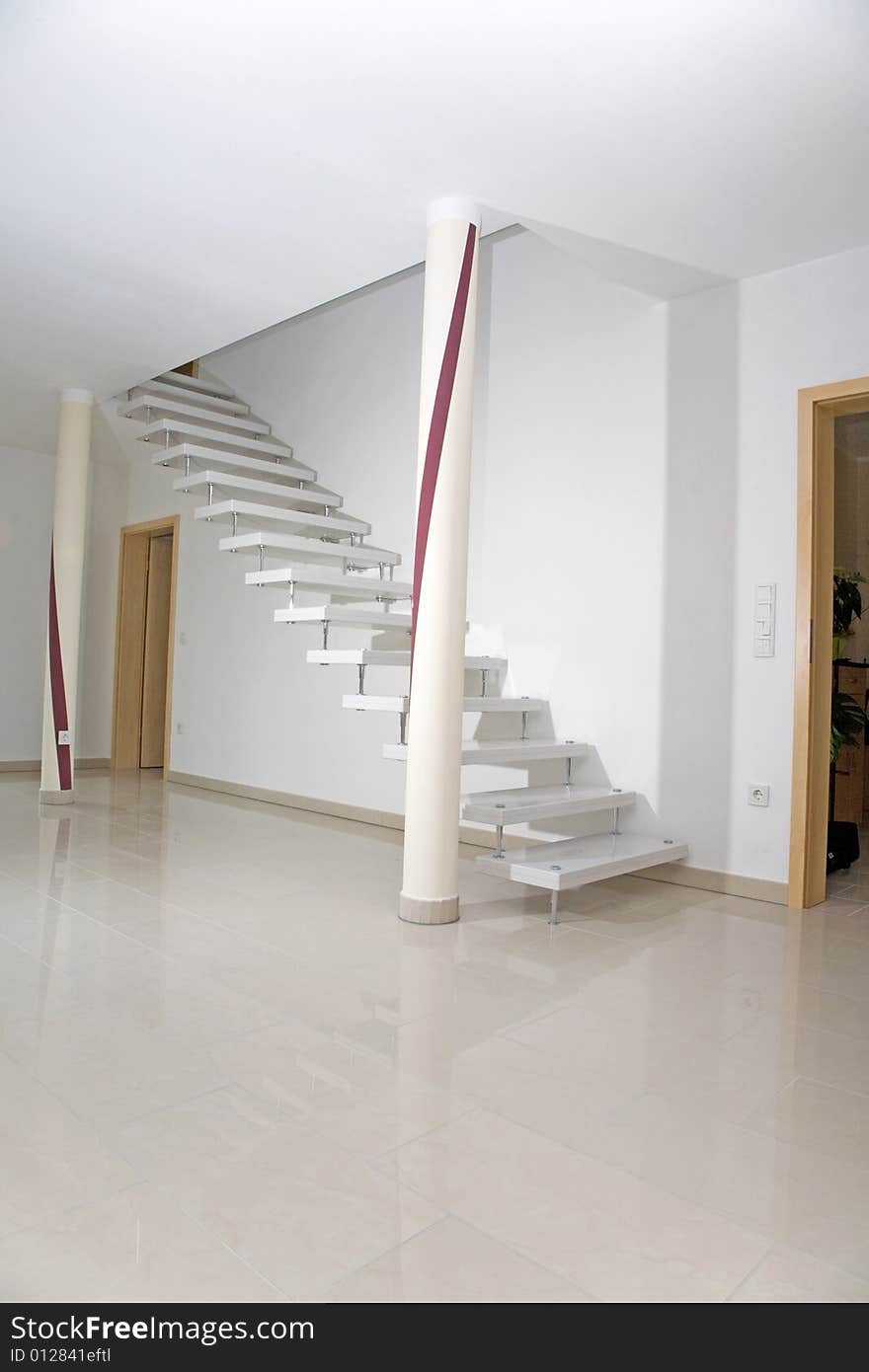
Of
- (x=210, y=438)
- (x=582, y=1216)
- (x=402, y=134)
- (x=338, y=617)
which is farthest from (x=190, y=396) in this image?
(x=582, y=1216)

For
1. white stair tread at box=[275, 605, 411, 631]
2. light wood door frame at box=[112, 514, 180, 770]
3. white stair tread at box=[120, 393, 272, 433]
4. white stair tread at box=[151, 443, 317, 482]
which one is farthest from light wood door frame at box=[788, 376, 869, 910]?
light wood door frame at box=[112, 514, 180, 770]

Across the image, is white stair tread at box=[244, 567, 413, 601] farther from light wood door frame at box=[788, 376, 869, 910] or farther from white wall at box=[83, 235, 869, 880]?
light wood door frame at box=[788, 376, 869, 910]

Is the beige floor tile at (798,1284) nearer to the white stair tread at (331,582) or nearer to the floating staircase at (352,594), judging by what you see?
the floating staircase at (352,594)

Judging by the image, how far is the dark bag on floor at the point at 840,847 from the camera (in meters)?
4.84

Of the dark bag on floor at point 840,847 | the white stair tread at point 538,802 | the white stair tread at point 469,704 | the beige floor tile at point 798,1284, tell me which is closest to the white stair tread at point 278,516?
the white stair tread at point 469,704

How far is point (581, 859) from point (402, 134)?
274 centimetres

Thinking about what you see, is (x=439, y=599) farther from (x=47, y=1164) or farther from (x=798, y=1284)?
(x=798, y=1284)

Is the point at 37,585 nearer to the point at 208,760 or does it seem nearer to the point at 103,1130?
the point at 208,760

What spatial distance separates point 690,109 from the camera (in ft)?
9.98

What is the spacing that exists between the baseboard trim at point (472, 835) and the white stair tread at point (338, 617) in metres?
1.29

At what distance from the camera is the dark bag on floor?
484 centimetres

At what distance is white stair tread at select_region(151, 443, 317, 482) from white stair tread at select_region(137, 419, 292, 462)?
0.09 metres

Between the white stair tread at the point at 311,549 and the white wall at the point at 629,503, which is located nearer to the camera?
the white wall at the point at 629,503

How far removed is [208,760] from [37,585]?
2.41 metres
